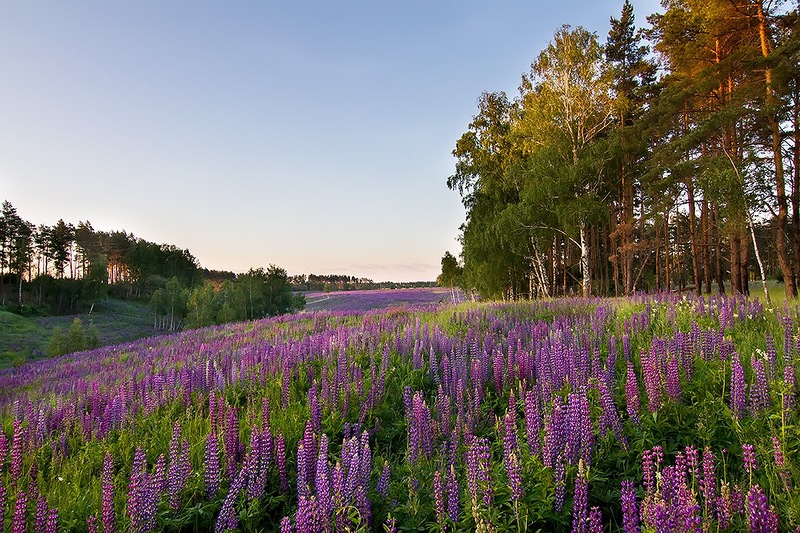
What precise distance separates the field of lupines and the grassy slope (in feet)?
85.9

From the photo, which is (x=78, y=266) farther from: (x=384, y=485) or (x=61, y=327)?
(x=384, y=485)

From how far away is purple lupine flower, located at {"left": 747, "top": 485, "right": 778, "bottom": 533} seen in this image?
185 cm

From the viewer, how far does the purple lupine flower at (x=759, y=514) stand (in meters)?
1.85

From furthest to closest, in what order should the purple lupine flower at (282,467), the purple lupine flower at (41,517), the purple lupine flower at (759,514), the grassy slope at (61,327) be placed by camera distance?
the grassy slope at (61,327) < the purple lupine flower at (282,467) < the purple lupine flower at (41,517) < the purple lupine flower at (759,514)

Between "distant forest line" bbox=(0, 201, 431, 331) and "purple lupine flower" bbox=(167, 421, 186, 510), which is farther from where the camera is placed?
"distant forest line" bbox=(0, 201, 431, 331)

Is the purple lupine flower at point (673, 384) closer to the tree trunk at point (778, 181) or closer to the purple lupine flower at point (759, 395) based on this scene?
the purple lupine flower at point (759, 395)

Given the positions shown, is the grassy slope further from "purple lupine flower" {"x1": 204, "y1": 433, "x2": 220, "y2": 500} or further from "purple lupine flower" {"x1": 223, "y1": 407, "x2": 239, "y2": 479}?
"purple lupine flower" {"x1": 204, "y1": 433, "x2": 220, "y2": 500}

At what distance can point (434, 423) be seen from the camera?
A: 362 centimetres

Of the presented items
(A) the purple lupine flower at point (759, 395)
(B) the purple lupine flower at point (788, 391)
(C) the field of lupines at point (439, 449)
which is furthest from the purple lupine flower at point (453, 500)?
(B) the purple lupine flower at point (788, 391)

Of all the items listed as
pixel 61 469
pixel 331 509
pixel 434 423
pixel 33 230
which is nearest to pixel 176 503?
pixel 331 509

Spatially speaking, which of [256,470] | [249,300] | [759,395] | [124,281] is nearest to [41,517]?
[256,470]

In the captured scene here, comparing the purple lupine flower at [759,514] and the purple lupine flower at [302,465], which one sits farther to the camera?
the purple lupine flower at [302,465]

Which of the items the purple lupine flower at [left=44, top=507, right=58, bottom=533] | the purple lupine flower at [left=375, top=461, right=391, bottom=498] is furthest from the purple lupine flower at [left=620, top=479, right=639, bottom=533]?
the purple lupine flower at [left=44, top=507, right=58, bottom=533]

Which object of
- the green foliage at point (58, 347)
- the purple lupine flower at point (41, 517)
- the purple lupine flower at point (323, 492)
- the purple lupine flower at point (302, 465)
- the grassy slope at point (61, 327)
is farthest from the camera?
the grassy slope at point (61, 327)
